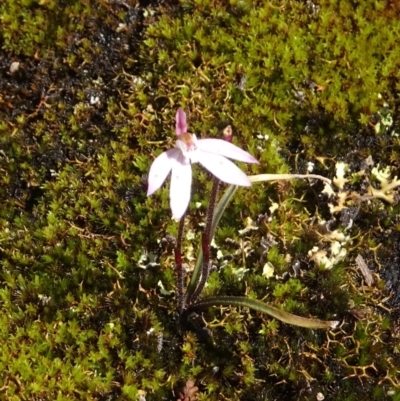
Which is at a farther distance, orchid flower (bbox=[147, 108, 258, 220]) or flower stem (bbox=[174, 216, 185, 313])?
flower stem (bbox=[174, 216, 185, 313])

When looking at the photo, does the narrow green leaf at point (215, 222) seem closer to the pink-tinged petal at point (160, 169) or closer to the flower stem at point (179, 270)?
the flower stem at point (179, 270)

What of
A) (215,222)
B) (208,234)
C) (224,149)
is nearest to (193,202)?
(215,222)

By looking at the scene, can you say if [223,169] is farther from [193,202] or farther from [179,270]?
[193,202]

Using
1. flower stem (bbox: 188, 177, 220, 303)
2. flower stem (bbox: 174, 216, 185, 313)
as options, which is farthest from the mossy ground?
flower stem (bbox: 188, 177, 220, 303)

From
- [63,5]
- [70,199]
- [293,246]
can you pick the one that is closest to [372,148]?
[293,246]

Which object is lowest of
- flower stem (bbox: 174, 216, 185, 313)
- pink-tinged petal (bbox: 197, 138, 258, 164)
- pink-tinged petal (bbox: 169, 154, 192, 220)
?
flower stem (bbox: 174, 216, 185, 313)

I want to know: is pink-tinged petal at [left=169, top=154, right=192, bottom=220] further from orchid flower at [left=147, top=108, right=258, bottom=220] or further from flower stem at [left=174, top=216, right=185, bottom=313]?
flower stem at [left=174, top=216, right=185, bottom=313]
